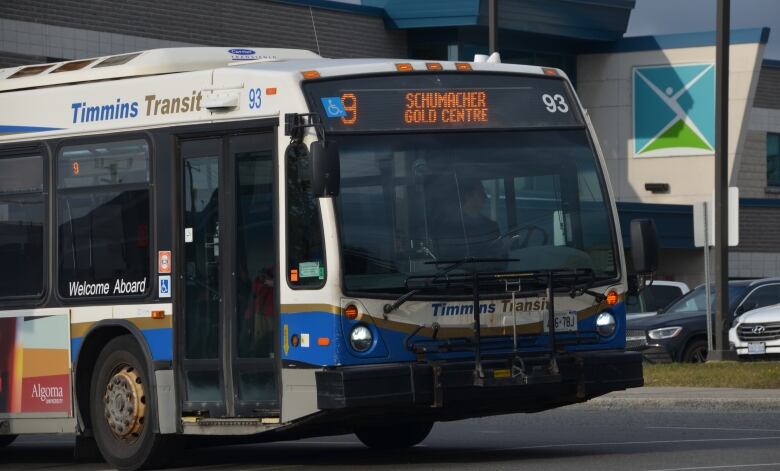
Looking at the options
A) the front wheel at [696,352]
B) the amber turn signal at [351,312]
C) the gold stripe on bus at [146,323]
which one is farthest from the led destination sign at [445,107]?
the front wheel at [696,352]

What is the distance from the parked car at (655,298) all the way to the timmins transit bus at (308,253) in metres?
19.2

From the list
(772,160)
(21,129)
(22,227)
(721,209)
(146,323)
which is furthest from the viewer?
(772,160)

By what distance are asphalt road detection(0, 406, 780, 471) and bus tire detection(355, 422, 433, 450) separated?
103 millimetres

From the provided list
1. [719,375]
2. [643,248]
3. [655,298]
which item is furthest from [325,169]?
[655,298]

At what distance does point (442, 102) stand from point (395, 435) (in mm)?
3211

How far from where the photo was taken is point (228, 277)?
12680 millimetres

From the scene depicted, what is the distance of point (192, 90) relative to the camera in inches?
517

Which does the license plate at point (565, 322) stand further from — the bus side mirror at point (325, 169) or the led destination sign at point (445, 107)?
the bus side mirror at point (325, 169)

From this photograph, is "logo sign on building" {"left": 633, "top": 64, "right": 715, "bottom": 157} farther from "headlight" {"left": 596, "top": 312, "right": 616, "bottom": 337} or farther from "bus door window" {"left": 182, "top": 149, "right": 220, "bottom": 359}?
"bus door window" {"left": 182, "top": 149, "right": 220, "bottom": 359}

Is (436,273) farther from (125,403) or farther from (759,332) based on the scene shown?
(759,332)

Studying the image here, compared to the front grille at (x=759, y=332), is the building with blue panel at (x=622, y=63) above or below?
above

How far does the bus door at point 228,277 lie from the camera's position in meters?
12.4

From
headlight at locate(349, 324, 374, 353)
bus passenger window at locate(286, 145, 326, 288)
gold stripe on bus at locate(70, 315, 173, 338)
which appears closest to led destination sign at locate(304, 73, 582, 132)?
bus passenger window at locate(286, 145, 326, 288)

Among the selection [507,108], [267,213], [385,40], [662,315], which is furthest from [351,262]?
[385,40]
